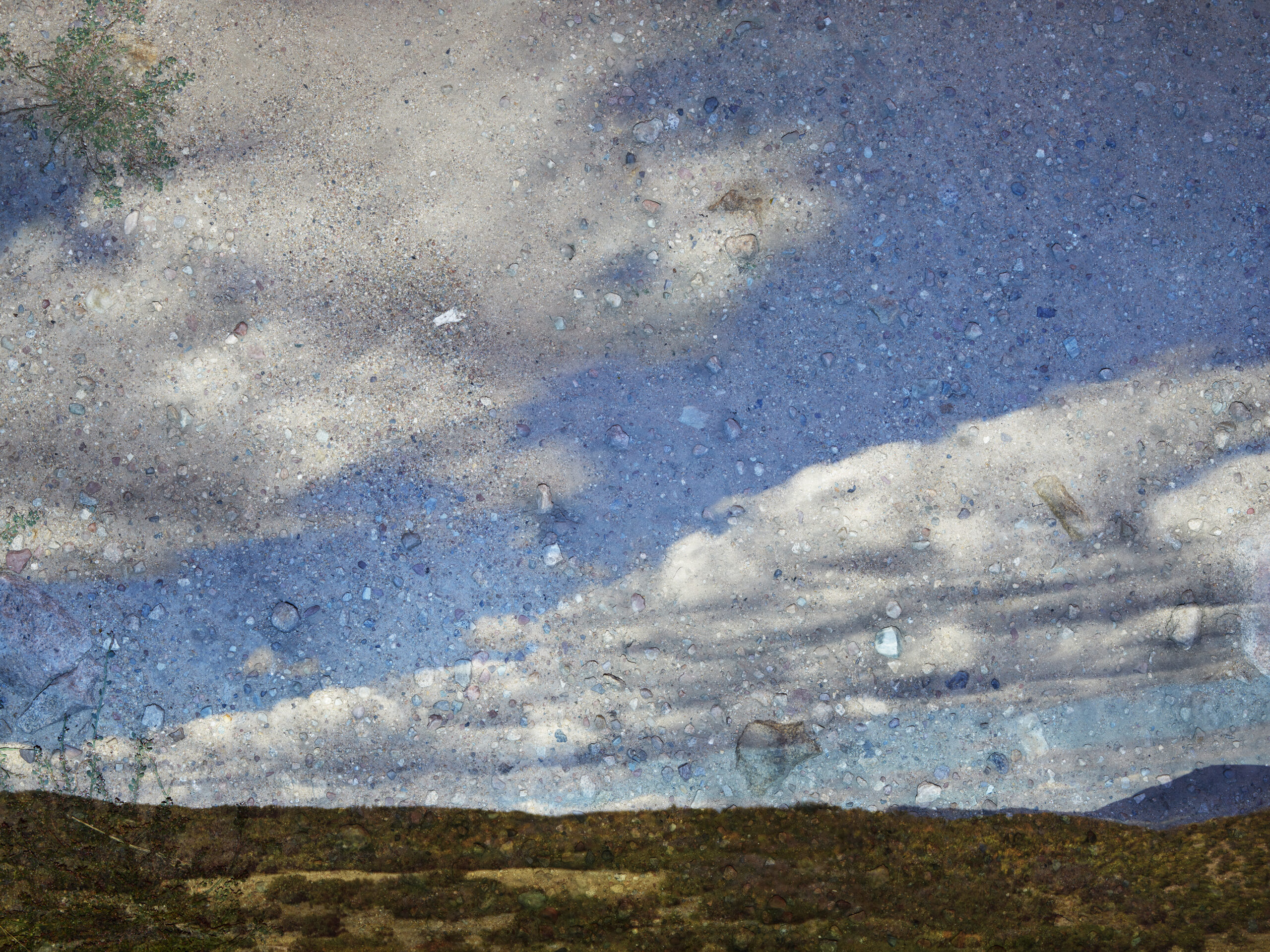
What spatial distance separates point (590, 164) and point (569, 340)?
684 mm

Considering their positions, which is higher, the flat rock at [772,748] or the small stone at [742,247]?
the small stone at [742,247]

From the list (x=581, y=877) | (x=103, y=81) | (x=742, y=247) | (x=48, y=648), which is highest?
(x=103, y=81)

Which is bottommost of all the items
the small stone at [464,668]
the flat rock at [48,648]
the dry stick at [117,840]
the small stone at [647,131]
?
the dry stick at [117,840]

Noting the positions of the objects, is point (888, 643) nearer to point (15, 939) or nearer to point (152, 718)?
point (152, 718)

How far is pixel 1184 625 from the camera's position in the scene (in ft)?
10.3

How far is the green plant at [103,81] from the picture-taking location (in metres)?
3.11

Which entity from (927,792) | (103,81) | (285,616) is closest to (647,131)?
(103,81)

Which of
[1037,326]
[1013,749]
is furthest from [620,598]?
[1037,326]

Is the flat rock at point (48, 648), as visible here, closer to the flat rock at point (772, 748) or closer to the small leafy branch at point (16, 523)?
the small leafy branch at point (16, 523)

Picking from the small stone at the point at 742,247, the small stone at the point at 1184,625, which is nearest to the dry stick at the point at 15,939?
the small stone at the point at 742,247

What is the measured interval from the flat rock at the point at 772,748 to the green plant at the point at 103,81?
10.3 feet

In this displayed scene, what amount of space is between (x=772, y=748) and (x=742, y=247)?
1947mm

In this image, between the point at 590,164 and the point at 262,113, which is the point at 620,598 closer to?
the point at 590,164

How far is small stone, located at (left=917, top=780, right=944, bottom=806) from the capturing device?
3.15 m
